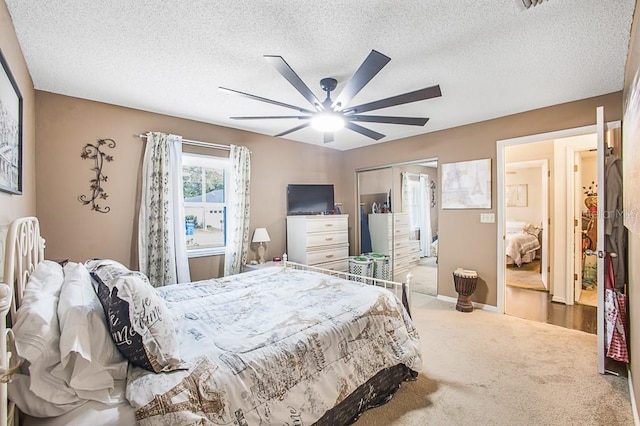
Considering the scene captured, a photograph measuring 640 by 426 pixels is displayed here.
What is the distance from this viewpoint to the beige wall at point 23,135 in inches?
62.4

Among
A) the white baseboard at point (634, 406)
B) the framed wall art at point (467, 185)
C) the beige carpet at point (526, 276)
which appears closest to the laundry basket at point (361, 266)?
the framed wall art at point (467, 185)

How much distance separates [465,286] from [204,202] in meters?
3.67

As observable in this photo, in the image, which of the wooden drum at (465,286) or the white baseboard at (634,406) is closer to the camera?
the white baseboard at (634,406)

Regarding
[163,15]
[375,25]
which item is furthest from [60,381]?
[375,25]

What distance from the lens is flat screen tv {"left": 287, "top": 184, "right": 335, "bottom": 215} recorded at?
471 cm

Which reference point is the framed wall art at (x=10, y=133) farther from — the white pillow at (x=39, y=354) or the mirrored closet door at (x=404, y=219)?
the mirrored closet door at (x=404, y=219)

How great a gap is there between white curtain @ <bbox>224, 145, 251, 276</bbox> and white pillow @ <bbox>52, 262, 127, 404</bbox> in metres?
2.61

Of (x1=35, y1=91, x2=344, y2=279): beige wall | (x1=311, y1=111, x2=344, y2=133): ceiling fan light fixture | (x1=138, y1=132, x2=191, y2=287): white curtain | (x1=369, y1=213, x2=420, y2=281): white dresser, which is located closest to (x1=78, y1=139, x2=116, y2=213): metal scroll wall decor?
(x1=35, y1=91, x2=344, y2=279): beige wall

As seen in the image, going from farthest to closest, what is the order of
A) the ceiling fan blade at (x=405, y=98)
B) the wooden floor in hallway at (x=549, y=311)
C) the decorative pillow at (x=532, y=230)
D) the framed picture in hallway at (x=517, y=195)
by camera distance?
the framed picture in hallway at (x=517, y=195) < the decorative pillow at (x=532, y=230) < the wooden floor in hallway at (x=549, y=311) < the ceiling fan blade at (x=405, y=98)

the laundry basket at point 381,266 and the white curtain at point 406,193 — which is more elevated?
the white curtain at point 406,193

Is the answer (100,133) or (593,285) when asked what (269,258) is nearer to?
(100,133)

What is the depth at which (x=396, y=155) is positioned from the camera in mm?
4832

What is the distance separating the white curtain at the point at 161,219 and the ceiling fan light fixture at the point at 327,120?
1.96 metres

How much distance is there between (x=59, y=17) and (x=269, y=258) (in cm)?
342
